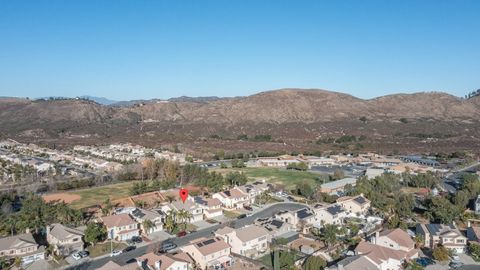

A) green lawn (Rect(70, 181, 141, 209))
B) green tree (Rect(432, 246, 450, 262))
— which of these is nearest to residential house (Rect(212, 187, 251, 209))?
green lawn (Rect(70, 181, 141, 209))

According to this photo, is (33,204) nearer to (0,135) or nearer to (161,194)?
(161,194)

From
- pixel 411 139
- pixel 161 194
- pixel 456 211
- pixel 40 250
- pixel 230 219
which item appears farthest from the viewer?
pixel 411 139

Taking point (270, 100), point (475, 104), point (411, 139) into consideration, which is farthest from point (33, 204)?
point (475, 104)

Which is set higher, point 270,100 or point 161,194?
point 270,100

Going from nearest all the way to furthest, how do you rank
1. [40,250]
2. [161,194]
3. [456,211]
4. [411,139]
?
[40,250]
[456,211]
[161,194]
[411,139]

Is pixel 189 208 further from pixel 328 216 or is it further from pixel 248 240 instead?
pixel 328 216

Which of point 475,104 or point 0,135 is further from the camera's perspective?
point 475,104
